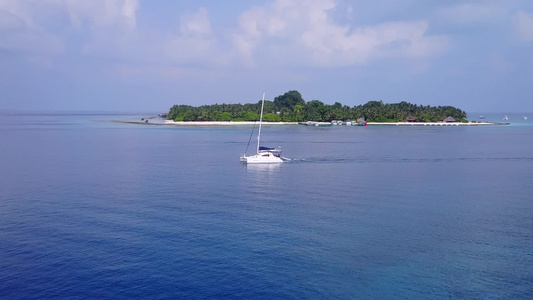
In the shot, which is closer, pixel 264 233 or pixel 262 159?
pixel 264 233

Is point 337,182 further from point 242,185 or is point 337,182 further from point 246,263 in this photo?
point 246,263

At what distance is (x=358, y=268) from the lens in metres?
27.9

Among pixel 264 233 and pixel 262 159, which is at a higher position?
pixel 262 159

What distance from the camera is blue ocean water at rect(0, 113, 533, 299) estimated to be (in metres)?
25.7

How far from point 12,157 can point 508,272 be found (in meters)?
70.7

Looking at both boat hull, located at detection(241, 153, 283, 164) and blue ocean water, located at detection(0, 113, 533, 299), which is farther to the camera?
boat hull, located at detection(241, 153, 283, 164)

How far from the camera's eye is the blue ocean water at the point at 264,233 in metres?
25.7

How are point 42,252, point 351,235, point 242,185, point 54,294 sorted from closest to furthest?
point 54,294 < point 42,252 < point 351,235 < point 242,185

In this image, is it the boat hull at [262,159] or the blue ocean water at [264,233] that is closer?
the blue ocean water at [264,233]

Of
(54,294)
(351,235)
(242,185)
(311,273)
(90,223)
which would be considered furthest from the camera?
(242,185)

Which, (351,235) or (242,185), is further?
(242,185)

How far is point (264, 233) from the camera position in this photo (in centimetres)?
3428

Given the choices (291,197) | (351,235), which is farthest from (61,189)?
(351,235)

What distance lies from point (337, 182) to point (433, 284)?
96.0ft
